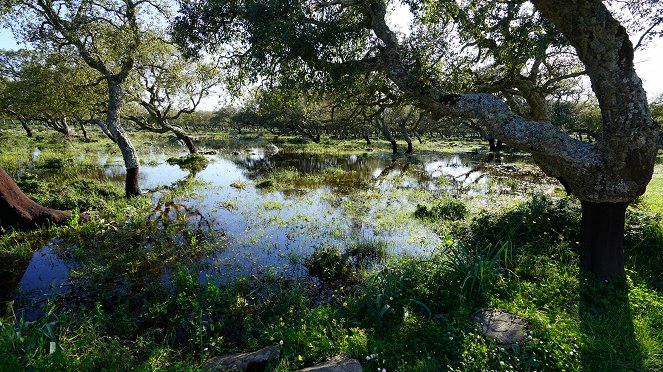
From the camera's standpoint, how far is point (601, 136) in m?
5.80

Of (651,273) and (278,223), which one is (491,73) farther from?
(278,223)

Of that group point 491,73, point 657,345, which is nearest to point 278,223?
point 657,345

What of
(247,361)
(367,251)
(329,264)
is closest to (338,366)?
(247,361)

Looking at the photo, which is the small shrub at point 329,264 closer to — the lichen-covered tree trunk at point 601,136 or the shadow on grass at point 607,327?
the shadow on grass at point 607,327

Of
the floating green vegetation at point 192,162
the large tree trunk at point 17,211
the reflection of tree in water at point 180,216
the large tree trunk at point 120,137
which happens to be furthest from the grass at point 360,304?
the floating green vegetation at point 192,162

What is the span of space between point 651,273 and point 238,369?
8061 millimetres

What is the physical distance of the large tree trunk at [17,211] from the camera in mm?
8953

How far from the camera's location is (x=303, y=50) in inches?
309

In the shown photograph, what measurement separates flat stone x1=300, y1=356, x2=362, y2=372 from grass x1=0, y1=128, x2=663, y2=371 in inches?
7.9

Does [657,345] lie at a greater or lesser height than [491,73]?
lesser

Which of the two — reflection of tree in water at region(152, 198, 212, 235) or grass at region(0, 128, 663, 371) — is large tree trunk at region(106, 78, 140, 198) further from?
grass at region(0, 128, 663, 371)

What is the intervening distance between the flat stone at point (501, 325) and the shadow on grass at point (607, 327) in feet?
2.38

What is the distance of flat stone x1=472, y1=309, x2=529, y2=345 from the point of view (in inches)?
167

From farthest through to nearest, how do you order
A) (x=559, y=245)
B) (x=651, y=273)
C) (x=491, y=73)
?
(x=491, y=73) < (x=559, y=245) < (x=651, y=273)
